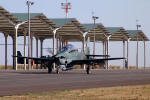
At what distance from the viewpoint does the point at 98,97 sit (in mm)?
19516

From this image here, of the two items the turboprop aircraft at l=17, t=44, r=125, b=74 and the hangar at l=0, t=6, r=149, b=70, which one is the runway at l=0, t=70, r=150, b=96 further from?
the hangar at l=0, t=6, r=149, b=70

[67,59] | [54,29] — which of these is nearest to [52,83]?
[67,59]

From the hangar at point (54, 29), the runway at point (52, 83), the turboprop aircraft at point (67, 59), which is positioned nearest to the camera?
the runway at point (52, 83)

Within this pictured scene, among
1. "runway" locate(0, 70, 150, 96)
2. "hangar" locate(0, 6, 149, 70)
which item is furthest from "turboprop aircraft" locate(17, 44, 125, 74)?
"hangar" locate(0, 6, 149, 70)

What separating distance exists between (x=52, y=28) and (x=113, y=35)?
20.1m

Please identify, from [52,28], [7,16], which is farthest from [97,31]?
[7,16]

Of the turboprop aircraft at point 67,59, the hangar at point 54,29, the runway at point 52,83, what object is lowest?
the runway at point 52,83

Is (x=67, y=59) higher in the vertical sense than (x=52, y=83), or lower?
higher

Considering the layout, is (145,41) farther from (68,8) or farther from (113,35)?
(68,8)

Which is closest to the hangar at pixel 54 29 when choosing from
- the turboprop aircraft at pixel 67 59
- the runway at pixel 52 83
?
the turboprop aircraft at pixel 67 59

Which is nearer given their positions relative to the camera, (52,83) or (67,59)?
(52,83)

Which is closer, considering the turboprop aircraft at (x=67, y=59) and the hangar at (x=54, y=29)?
the turboprop aircraft at (x=67, y=59)

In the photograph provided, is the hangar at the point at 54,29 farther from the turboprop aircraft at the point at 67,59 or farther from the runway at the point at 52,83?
the runway at the point at 52,83

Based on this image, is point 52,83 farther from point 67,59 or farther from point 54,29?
point 54,29
